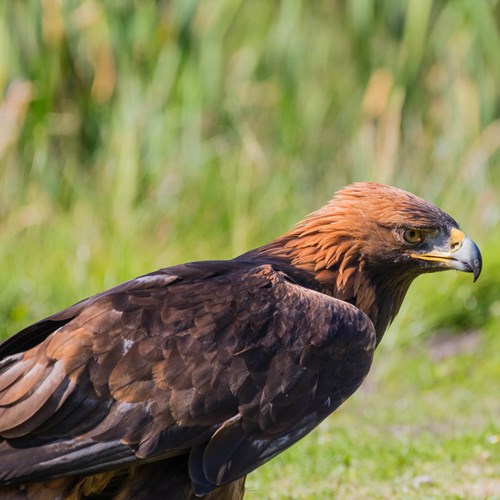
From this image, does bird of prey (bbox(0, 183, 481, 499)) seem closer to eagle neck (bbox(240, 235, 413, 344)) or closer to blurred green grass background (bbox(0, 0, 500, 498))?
eagle neck (bbox(240, 235, 413, 344))

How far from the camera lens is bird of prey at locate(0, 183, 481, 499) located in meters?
4.54

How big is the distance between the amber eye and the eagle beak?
0.07 meters

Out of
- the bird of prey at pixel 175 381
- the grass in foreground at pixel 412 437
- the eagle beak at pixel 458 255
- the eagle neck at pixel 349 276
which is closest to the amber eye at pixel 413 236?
the eagle beak at pixel 458 255

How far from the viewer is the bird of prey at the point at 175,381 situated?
14.9 feet

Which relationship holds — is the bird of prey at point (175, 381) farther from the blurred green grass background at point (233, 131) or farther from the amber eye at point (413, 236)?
the blurred green grass background at point (233, 131)

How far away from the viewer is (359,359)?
4.95 metres

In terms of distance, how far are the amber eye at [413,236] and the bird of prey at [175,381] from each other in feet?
1.83

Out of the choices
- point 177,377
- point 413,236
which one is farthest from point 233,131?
point 177,377

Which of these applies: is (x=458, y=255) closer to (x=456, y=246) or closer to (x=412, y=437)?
(x=456, y=246)

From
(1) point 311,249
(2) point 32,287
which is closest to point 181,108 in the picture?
(2) point 32,287

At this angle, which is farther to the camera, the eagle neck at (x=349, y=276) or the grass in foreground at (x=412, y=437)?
the grass in foreground at (x=412, y=437)

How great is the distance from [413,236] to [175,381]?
1472mm

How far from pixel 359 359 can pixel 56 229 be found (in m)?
6.55

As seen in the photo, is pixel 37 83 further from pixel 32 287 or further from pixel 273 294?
pixel 273 294
